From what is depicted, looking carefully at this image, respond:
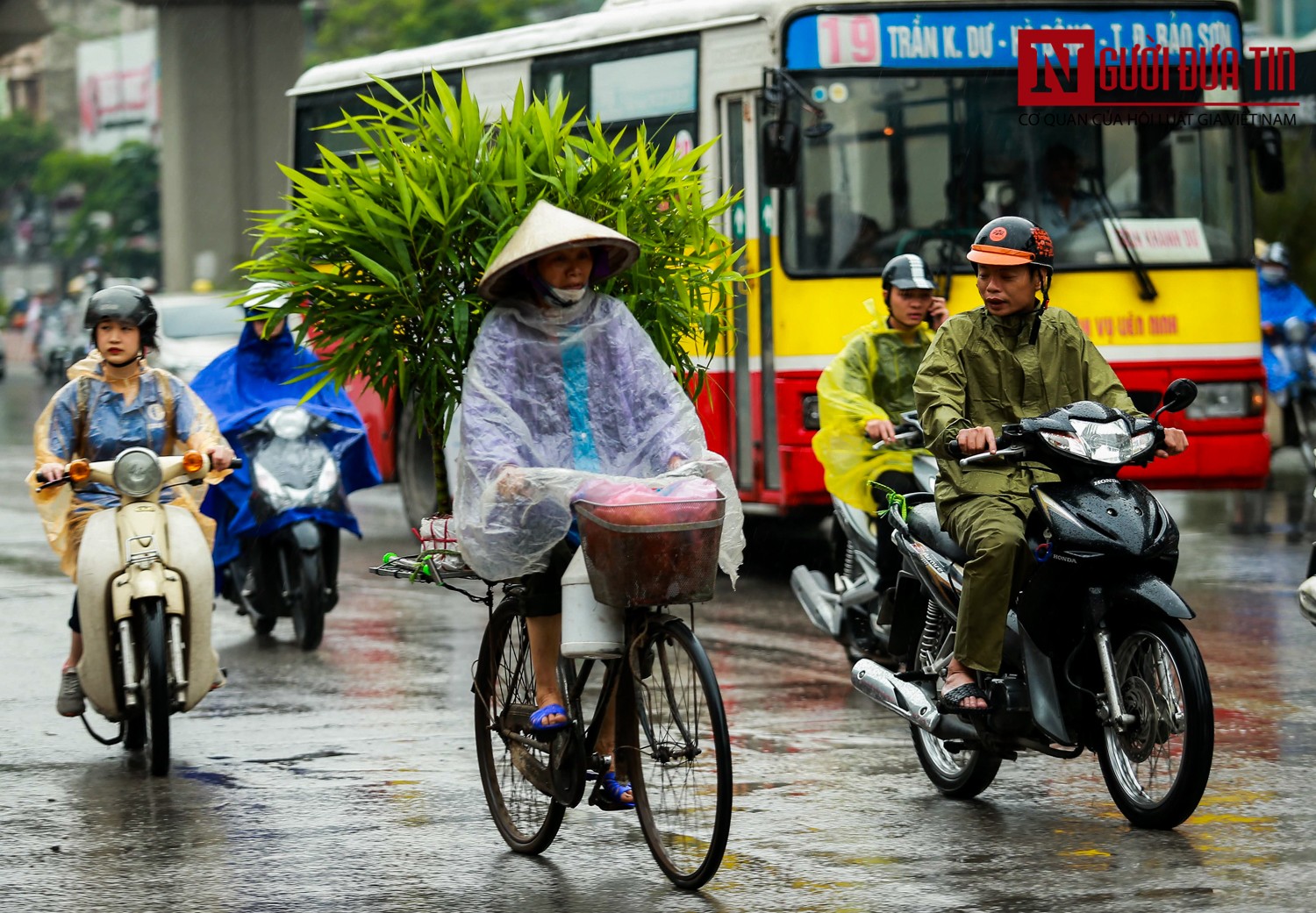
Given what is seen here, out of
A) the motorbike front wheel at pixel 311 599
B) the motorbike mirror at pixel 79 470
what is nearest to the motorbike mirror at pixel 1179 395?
the motorbike mirror at pixel 79 470

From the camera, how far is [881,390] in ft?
27.3

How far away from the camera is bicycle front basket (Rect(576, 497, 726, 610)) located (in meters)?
5.18

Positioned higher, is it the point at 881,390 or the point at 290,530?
the point at 881,390

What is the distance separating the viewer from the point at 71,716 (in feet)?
24.5

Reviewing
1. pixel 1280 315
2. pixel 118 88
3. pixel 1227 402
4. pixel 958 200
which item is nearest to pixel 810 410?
pixel 958 200

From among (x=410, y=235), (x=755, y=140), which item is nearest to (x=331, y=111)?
(x=755, y=140)

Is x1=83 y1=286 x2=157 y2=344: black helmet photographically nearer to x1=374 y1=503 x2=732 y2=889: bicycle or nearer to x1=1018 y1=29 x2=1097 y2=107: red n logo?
x1=374 y1=503 x2=732 y2=889: bicycle

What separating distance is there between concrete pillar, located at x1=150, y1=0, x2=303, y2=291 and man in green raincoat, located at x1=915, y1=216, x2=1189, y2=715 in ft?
118

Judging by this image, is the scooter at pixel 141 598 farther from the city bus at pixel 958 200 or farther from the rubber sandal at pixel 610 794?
the city bus at pixel 958 200

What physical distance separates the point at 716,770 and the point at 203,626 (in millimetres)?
2669

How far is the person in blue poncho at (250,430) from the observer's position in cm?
982

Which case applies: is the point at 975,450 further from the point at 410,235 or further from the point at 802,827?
the point at 410,235

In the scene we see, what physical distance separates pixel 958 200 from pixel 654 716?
20.9 feet

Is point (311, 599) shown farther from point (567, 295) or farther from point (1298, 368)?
point (1298, 368)
